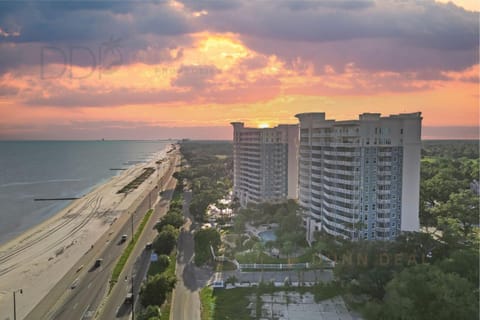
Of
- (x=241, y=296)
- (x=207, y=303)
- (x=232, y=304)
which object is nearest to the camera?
(x=232, y=304)

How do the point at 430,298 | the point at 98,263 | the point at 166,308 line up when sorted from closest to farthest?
1. the point at 430,298
2. the point at 166,308
3. the point at 98,263

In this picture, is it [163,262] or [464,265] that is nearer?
[464,265]

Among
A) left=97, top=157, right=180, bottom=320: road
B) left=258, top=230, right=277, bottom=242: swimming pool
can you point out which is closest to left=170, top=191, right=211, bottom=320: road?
left=97, top=157, right=180, bottom=320: road

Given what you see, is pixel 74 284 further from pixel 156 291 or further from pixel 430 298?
pixel 430 298

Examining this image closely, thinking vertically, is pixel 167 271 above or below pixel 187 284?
above

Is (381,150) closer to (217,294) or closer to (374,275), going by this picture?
(374,275)

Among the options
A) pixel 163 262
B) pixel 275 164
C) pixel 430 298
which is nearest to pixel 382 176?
pixel 430 298

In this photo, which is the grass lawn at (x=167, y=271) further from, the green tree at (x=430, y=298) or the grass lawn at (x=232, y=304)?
A: the green tree at (x=430, y=298)

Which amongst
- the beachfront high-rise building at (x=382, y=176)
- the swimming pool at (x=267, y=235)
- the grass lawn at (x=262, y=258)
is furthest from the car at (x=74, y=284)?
the beachfront high-rise building at (x=382, y=176)
